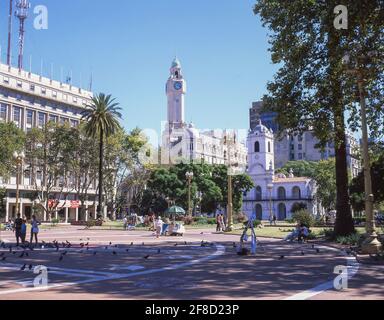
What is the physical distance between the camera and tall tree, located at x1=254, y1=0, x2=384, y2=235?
18.1m

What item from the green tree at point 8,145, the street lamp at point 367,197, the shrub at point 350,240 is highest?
the green tree at point 8,145

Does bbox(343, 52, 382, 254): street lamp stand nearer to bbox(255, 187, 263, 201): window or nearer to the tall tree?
the tall tree

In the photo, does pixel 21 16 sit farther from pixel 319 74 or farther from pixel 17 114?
pixel 319 74

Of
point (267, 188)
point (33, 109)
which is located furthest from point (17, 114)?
point (267, 188)

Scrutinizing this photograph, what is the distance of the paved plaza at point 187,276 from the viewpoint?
8.93 meters

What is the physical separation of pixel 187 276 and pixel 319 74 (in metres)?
13.3

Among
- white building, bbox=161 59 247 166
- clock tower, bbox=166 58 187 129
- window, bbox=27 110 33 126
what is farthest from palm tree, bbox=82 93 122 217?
clock tower, bbox=166 58 187 129

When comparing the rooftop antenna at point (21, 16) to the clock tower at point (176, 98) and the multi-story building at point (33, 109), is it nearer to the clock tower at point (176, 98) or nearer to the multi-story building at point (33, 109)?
the multi-story building at point (33, 109)

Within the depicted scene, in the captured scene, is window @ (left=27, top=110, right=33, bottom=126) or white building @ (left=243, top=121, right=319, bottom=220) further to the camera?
white building @ (left=243, top=121, right=319, bottom=220)

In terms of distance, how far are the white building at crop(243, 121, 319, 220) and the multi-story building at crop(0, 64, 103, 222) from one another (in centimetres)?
3797

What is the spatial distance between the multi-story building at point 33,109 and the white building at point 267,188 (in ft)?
125

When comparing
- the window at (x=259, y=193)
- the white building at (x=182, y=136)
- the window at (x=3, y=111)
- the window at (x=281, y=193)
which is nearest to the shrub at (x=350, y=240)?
the window at (x=3, y=111)

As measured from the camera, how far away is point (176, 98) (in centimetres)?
13875
